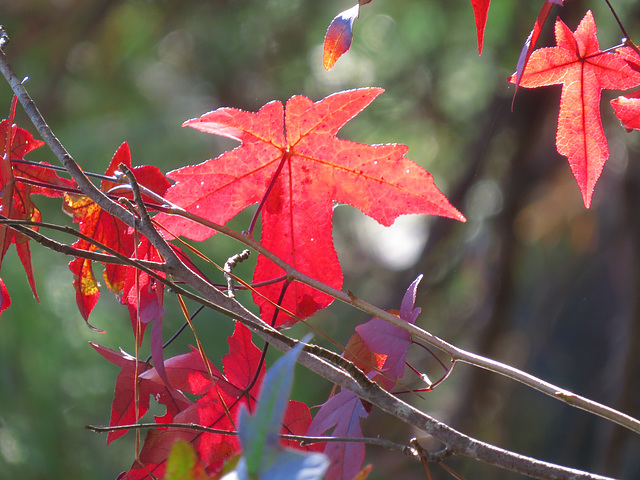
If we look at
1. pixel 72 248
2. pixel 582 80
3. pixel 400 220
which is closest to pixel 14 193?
pixel 72 248

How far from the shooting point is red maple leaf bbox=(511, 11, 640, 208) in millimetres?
308

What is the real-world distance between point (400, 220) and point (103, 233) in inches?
51.6

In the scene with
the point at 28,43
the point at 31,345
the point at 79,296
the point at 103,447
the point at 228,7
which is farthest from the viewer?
the point at 228,7

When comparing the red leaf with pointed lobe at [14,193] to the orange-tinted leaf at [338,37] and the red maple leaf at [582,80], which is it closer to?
the orange-tinted leaf at [338,37]

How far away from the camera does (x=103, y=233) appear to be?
0.33 meters

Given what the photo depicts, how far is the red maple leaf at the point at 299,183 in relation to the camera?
291mm

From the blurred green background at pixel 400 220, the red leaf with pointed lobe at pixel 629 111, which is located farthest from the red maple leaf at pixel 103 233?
the blurred green background at pixel 400 220

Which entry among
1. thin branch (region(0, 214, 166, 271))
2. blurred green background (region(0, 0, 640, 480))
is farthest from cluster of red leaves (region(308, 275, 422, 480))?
blurred green background (region(0, 0, 640, 480))

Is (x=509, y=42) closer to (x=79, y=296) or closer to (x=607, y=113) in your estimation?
(x=607, y=113)

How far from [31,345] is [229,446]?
39.2 inches

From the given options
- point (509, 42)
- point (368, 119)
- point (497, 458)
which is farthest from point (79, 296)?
point (368, 119)

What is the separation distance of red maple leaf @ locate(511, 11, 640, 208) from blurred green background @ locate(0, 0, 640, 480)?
80 cm

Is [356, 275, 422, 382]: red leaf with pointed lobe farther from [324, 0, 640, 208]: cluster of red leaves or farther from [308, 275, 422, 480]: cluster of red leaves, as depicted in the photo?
[324, 0, 640, 208]: cluster of red leaves

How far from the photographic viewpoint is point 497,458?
0.70ft
